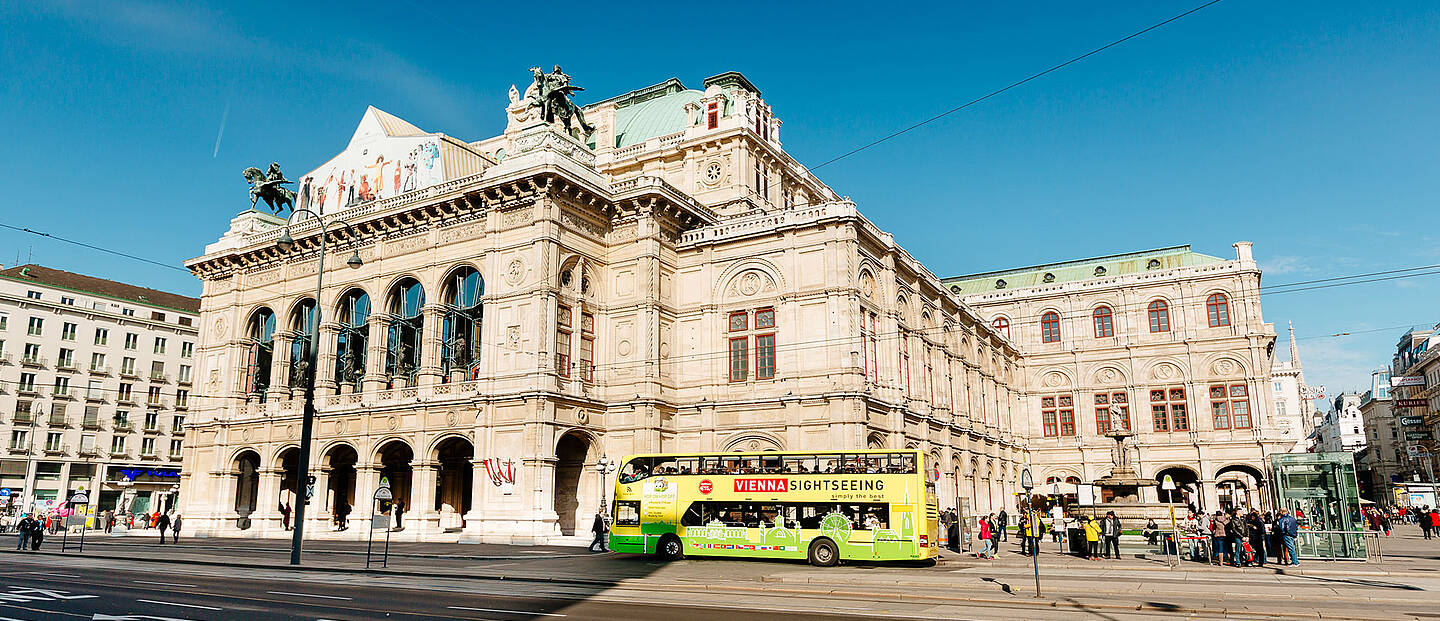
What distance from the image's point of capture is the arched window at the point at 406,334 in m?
44.2

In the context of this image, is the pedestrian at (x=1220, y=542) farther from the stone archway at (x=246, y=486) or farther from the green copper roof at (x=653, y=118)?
the stone archway at (x=246, y=486)

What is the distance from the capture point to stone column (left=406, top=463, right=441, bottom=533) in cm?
4000

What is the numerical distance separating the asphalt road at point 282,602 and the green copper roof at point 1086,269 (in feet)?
206

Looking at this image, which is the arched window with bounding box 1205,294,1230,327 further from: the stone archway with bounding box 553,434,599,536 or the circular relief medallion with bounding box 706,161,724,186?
the stone archway with bounding box 553,434,599,536

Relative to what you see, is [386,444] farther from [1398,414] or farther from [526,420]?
[1398,414]

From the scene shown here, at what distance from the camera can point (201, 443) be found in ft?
163

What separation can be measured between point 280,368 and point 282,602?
34.1m

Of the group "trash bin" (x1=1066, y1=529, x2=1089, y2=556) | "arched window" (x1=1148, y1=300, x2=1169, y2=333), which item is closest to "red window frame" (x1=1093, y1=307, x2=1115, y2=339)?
"arched window" (x1=1148, y1=300, x2=1169, y2=333)

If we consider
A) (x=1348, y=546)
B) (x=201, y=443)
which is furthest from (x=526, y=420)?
(x=1348, y=546)

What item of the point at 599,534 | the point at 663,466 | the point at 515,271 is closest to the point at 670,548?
the point at 663,466

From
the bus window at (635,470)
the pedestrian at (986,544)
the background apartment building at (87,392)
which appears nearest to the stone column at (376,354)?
the bus window at (635,470)

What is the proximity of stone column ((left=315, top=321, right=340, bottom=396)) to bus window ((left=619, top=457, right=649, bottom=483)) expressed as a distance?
21.9 metres

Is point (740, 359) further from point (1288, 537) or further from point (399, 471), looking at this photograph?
point (1288, 537)

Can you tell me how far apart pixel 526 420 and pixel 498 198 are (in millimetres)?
10229
